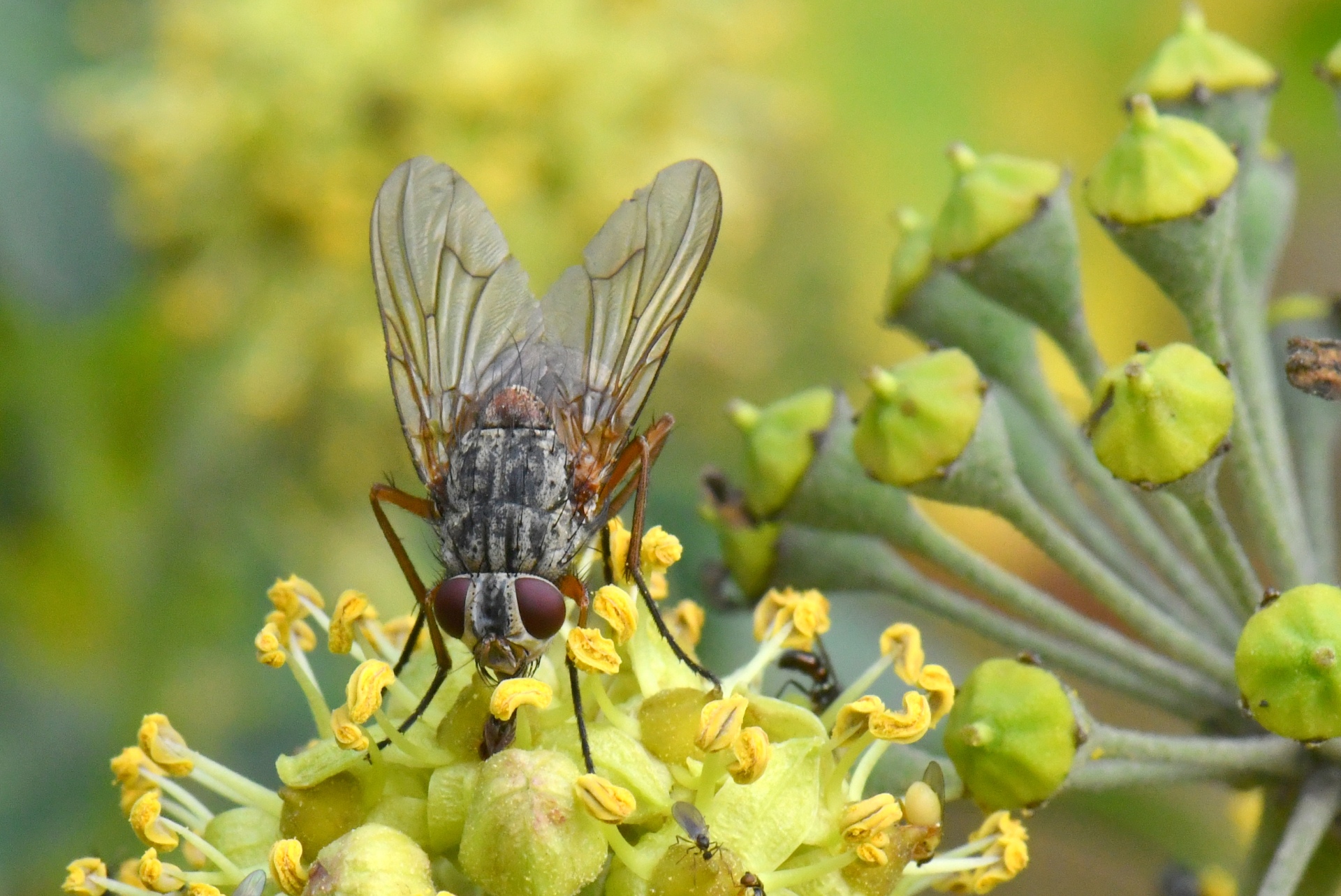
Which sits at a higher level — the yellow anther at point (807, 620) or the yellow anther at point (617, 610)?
the yellow anther at point (617, 610)

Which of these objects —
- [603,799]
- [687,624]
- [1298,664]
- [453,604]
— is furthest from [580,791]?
[1298,664]

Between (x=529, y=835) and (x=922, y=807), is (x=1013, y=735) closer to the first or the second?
(x=922, y=807)

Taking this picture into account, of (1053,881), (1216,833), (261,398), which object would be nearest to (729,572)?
(1216,833)

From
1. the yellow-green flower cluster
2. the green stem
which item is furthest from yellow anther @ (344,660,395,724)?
the green stem

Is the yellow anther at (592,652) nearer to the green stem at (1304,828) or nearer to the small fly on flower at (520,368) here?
the small fly on flower at (520,368)

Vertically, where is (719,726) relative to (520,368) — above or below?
below

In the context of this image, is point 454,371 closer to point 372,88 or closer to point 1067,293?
point 1067,293

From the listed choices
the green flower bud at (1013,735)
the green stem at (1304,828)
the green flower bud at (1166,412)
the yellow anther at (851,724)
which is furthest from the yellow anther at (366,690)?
the green stem at (1304,828)
